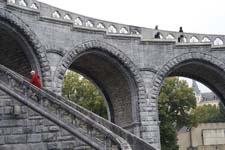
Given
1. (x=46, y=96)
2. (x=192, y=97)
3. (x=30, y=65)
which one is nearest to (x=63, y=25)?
(x=30, y=65)

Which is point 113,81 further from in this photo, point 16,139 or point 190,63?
point 16,139

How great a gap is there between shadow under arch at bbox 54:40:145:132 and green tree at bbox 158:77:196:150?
14236 millimetres

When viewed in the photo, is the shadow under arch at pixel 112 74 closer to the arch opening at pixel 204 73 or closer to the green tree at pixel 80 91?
the arch opening at pixel 204 73

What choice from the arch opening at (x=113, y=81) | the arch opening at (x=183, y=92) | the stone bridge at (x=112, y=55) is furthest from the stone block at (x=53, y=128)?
the arch opening at (x=183, y=92)

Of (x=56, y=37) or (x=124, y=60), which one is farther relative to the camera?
(x=124, y=60)

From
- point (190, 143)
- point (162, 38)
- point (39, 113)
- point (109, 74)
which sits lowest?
point (190, 143)

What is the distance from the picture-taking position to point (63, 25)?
61.4 feet

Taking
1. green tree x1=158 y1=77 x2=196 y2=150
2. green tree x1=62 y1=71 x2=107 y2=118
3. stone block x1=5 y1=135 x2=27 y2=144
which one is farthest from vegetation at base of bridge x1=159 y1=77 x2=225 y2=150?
stone block x1=5 y1=135 x2=27 y2=144

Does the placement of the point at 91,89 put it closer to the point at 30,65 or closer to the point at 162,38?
the point at 162,38

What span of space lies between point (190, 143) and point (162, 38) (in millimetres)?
34986

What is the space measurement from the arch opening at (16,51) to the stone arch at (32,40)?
0.11 meters

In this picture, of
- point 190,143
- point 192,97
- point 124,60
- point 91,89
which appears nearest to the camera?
point 124,60

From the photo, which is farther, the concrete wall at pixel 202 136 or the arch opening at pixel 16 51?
the concrete wall at pixel 202 136

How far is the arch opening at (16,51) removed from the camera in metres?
17.2
